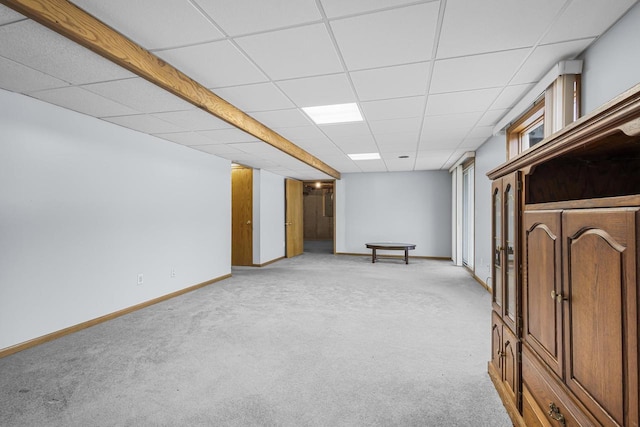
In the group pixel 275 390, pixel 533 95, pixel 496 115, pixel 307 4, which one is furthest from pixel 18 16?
pixel 496 115

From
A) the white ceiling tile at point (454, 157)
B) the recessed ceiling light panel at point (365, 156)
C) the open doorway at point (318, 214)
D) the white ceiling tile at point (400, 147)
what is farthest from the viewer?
the open doorway at point (318, 214)

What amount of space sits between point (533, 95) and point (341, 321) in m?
2.85

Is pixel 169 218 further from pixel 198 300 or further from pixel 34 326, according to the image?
pixel 34 326

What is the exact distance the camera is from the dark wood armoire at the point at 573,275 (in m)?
0.93

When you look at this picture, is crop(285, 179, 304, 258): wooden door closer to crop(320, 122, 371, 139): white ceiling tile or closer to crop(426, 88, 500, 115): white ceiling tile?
crop(320, 122, 371, 139): white ceiling tile

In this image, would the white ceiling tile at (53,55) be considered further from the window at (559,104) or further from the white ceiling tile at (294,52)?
the window at (559,104)

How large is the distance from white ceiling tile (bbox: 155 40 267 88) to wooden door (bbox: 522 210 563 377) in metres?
2.13

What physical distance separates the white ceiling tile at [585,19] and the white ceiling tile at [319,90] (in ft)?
4.67

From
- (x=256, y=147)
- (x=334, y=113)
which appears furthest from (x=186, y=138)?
(x=334, y=113)

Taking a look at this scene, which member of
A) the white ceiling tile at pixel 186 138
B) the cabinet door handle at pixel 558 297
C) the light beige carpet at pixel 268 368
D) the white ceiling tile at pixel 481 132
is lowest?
the light beige carpet at pixel 268 368

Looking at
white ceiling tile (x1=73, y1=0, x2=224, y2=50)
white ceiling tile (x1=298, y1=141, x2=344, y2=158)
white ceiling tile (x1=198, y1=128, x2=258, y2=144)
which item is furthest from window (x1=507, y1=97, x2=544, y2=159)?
white ceiling tile (x1=198, y1=128, x2=258, y2=144)

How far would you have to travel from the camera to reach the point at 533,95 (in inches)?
110

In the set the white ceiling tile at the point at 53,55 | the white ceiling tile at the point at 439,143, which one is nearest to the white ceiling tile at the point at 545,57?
the white ceiling tile at the point at 439,143

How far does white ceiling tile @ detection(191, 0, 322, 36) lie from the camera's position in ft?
5.63
